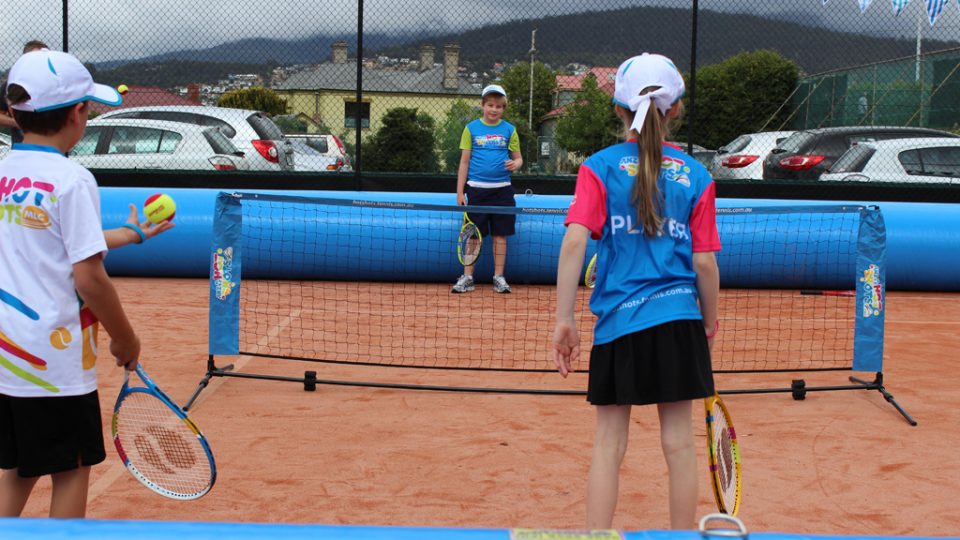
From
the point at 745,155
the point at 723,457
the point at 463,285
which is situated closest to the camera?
the point at 723,457

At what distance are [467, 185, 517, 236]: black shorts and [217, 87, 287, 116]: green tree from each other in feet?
15.7

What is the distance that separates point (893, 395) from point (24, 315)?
5.03 m

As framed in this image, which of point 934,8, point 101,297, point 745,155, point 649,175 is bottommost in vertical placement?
point 101,297

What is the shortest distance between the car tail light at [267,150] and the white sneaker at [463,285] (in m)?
4.05

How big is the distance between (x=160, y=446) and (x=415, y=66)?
10622 mm

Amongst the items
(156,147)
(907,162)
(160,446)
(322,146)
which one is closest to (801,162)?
(907,162)

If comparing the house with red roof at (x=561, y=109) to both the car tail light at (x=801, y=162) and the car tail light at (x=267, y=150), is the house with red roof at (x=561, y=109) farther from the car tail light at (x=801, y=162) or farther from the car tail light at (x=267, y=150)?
the car tail light at (x=267, y=150)

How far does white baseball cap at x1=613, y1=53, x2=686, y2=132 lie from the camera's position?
3.17m

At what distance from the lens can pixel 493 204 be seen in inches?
379

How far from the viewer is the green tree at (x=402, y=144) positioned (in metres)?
12.8

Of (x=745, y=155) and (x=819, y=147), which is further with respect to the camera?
(x=745, y=155)

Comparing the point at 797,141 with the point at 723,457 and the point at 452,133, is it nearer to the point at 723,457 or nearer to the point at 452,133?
the point at 452,133

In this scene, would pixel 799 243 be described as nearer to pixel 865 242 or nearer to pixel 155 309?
pixel 865 242

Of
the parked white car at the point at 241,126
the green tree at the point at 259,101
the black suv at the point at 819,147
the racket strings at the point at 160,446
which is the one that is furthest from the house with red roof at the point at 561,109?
the racket strings at the point at 160,446
